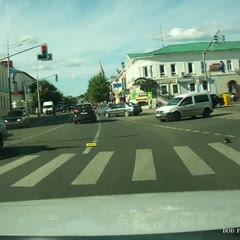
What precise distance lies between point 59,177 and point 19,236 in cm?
820

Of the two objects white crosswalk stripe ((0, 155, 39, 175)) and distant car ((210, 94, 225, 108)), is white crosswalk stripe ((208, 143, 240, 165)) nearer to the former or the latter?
white crosswalk stripe ((0, 155, 39, 175))

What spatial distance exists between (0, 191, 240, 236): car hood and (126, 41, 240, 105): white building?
7564 centimetres

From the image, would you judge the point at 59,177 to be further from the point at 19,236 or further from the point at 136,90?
the point at 136,90

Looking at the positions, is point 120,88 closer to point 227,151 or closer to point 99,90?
point 99,90

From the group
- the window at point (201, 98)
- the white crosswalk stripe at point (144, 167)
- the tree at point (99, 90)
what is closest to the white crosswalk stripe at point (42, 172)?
the white crosswalk stripe at point (144, 167)

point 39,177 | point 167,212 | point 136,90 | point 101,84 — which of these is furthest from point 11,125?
point 101,84

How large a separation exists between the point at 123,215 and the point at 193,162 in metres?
9.28

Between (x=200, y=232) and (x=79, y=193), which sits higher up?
(x=200, y=232)

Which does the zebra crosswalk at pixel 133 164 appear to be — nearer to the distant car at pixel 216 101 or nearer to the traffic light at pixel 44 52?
the traffic light at pixel 44 52

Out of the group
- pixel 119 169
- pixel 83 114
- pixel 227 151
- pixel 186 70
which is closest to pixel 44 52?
pixel 83 114

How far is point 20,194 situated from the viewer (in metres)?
9.30

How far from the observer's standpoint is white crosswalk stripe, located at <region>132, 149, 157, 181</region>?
1063cm

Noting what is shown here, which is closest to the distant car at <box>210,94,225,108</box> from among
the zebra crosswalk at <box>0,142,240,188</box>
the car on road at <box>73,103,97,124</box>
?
the car on road at <box>73,103,97,124</box>

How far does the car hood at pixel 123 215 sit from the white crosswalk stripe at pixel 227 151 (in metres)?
8.32
